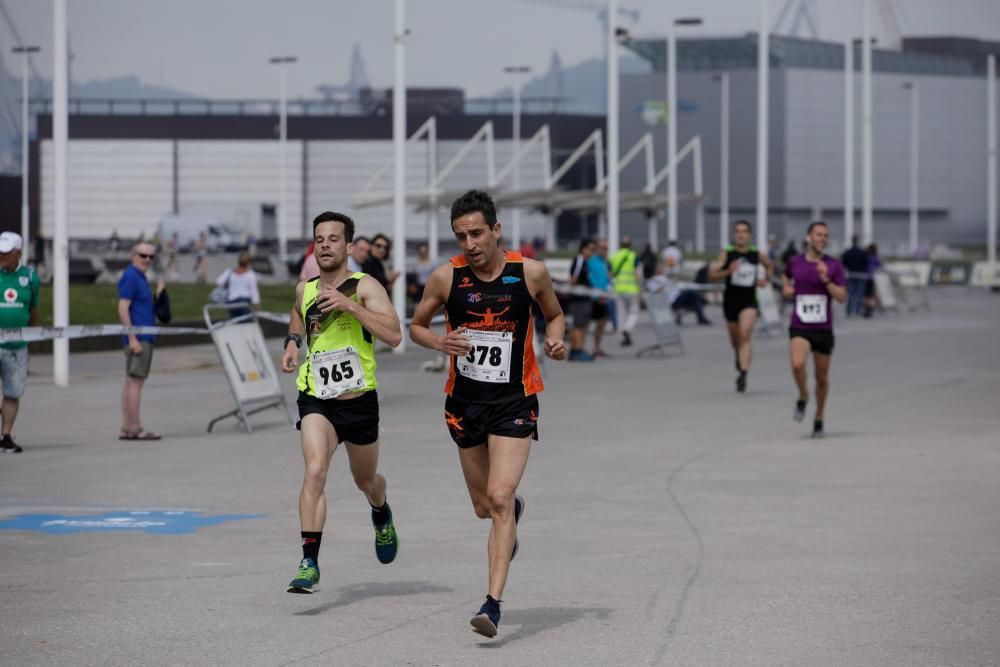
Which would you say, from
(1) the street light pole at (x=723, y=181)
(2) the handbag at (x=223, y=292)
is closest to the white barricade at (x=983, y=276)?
(1) the street light pole at (x=723, y=181)

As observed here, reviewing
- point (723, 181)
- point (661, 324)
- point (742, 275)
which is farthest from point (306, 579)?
point (723, 181)

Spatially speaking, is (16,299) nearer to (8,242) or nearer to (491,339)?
(8,242)

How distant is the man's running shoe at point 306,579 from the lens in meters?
7.64

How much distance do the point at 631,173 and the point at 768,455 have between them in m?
113

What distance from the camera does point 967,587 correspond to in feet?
27.2

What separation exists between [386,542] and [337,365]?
907 mm

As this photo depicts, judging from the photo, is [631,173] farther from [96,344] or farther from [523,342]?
[523,342]

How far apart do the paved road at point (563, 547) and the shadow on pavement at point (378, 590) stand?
0.02 meters

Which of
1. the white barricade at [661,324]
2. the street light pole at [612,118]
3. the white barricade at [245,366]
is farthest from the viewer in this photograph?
the street light pole at [612,118]

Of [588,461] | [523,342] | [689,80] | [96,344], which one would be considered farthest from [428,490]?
[689,80]

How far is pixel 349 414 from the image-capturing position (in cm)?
820

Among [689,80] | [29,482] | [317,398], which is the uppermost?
[689,80]

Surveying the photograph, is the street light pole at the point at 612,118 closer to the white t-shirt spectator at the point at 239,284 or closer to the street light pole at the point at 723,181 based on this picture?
the white t-shirt spectator at the point at 239,284

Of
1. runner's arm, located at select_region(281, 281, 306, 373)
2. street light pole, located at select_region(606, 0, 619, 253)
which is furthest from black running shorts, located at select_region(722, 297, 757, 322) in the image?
street light pole, located at select_region(606, 0, 619, 253)
